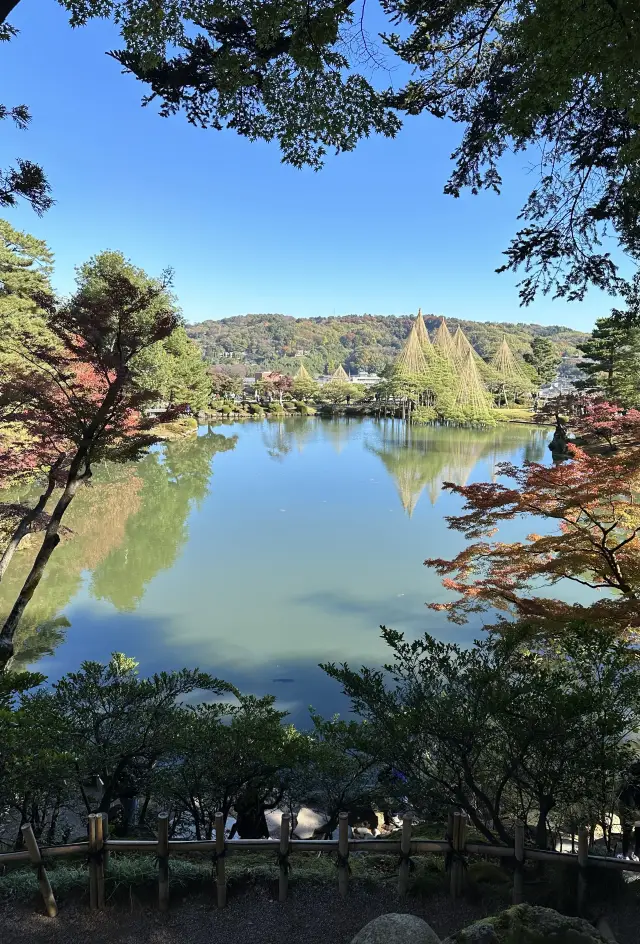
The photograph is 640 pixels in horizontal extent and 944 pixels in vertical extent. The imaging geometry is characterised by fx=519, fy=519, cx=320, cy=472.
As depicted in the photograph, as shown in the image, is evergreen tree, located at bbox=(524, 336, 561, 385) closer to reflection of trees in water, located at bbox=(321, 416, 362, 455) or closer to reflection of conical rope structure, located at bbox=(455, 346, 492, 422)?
reflection of conical rope structure, located at bbox=(455, 346, 492, 422)

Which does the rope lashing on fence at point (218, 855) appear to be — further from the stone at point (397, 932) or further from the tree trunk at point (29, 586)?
the tree trunk at point (29, 586)

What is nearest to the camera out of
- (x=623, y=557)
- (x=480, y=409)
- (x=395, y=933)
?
(x=395, y=933)

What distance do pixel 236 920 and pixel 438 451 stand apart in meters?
18.9

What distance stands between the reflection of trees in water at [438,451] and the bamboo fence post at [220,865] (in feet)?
30.7

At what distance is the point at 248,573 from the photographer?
Answer: 7.62 meters

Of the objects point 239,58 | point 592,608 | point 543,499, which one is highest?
point 239,58

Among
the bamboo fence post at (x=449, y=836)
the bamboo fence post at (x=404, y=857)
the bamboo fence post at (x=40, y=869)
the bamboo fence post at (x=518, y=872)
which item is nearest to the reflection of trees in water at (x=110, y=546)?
the bamboo fence post at (x=40, y=869)

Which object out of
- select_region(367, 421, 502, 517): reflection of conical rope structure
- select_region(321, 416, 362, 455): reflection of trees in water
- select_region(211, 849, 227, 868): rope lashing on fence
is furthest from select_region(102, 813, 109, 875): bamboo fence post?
select_region(321, 416, 362, 455): reflection of trees in water

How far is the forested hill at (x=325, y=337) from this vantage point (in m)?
73.6

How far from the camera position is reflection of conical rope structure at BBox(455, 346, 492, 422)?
2850 centimetres

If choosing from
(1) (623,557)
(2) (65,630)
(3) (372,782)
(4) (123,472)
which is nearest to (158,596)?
(2) (65,630)

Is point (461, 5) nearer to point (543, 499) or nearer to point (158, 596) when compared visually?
point (543, 499)

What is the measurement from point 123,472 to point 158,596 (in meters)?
9.36

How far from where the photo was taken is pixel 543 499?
444 cm
